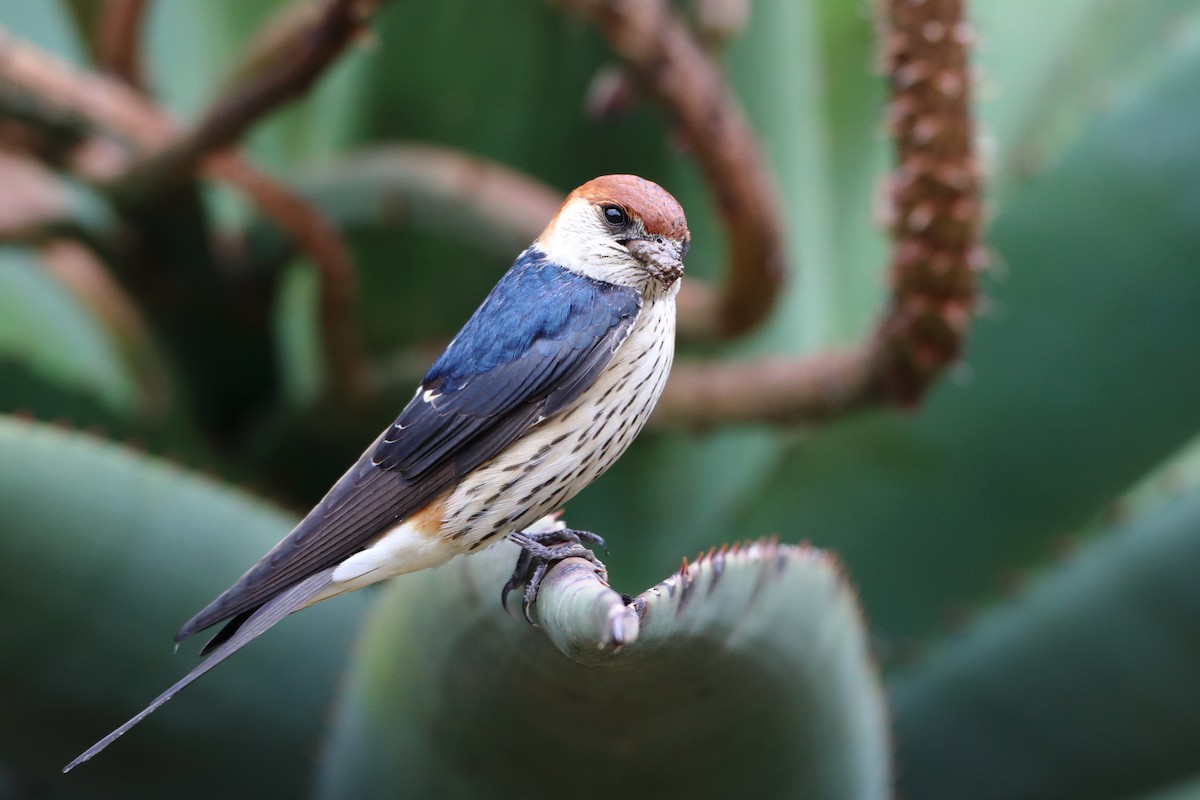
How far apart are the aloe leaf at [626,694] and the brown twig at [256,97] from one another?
739mm

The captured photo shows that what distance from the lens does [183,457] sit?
2258mm

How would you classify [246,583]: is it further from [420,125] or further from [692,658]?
[420,125]

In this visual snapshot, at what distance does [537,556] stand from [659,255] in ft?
1.11

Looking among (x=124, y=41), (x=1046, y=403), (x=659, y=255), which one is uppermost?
(x=124, y=41)

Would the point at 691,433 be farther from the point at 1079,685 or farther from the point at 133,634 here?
the point at 133,634

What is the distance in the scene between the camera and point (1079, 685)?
6.27 ft

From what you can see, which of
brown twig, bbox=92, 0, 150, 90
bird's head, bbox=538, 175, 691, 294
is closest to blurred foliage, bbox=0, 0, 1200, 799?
brown twig, bbox=92, 0, 150, 90

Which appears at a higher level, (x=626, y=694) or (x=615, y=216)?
(x=615, y=216)

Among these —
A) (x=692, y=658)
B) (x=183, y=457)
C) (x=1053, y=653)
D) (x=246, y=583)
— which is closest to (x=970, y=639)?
(x=1053, y=653)

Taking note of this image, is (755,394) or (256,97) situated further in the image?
(755,394)

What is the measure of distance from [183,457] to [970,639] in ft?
4.26

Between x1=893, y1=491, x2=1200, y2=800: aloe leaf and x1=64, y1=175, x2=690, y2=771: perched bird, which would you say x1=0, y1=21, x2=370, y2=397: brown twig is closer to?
x1=64, y1=175, x2=690, y2=771: perched bird

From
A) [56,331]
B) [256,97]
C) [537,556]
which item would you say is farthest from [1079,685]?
[56,331]

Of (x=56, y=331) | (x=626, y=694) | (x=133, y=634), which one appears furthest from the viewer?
(x=56, y=331)
